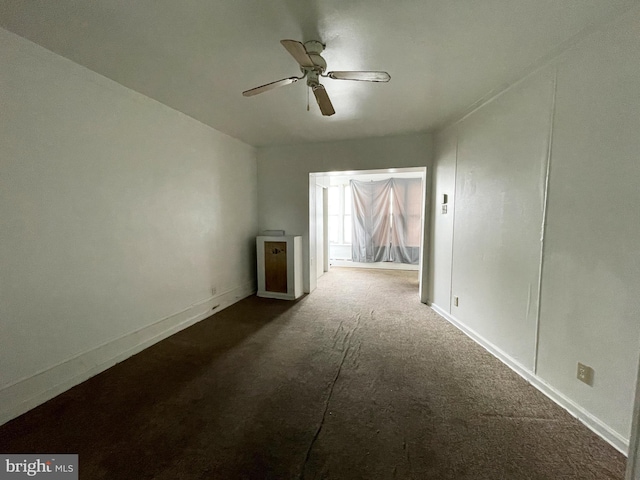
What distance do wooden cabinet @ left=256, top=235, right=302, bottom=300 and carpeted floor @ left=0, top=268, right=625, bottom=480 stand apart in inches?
56.4

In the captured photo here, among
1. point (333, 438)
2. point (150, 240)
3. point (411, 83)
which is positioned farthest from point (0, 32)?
point (333, 438)

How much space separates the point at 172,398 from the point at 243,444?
74cm

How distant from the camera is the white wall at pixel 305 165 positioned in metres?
3.71

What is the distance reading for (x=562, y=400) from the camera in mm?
1699

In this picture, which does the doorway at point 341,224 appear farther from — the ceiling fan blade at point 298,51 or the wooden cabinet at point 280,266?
the ceiling fan blade at point 298,51

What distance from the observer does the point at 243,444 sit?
1426mm

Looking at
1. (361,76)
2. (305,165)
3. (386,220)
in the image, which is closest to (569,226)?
(361,76)

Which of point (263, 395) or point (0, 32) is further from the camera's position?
point (263, 395)

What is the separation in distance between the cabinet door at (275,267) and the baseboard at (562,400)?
2697mm

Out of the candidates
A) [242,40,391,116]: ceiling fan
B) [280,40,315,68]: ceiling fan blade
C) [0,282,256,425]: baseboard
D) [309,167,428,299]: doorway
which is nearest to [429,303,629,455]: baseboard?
[242,40,391,116]: ceiling fan

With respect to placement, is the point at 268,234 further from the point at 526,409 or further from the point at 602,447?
the point at 602,447

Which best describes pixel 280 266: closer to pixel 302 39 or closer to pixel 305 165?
pixel 305 165

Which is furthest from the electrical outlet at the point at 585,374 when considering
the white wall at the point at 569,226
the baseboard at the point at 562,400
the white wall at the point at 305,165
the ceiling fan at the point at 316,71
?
the white wall at the point at 305,165

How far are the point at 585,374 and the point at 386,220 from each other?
4.97 m
